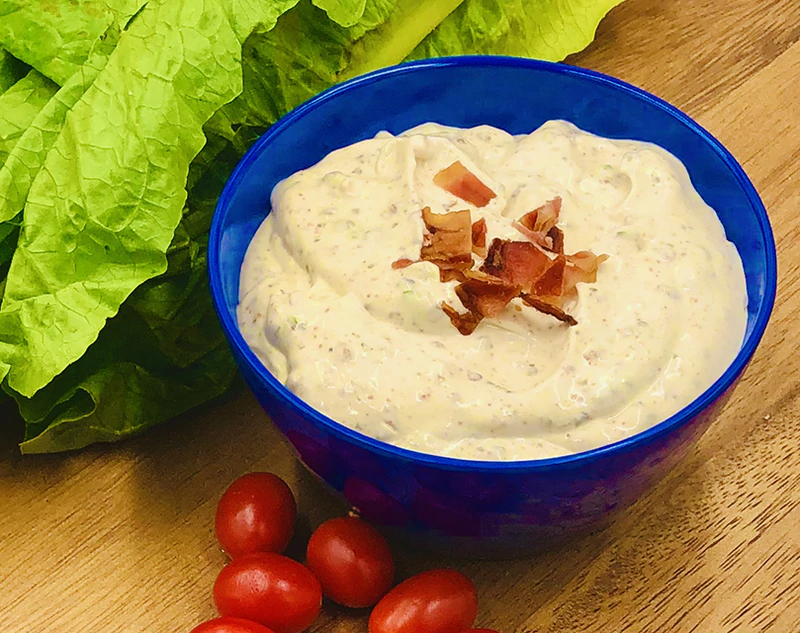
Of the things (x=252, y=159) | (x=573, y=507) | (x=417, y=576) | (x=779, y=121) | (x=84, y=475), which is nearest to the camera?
(x=573, y=507)

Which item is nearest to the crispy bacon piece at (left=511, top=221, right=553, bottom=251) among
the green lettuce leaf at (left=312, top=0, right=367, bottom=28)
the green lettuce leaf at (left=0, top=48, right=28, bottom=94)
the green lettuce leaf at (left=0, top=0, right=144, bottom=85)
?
the green lettuce leaf at (left=312, top=0, right=367, bottom=28)

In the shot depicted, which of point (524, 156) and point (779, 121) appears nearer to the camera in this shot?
point (524, 156)

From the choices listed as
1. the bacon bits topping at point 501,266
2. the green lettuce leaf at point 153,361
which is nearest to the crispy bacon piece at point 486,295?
the bacon bits topping at point 501,266

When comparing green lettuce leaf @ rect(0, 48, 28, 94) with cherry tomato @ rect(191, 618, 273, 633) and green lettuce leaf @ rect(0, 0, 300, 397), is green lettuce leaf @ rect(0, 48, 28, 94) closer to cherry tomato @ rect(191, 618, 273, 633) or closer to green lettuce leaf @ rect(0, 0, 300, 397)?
green lettuce leaf @ rect(0, 0, 300, 397)

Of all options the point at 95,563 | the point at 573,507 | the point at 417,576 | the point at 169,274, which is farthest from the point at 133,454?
the point at 573,507

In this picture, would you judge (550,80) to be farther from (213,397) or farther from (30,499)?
(30,499)

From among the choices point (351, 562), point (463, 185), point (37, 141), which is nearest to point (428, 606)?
point (351, 562)

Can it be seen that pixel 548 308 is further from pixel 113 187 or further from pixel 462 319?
pixel 113 187
